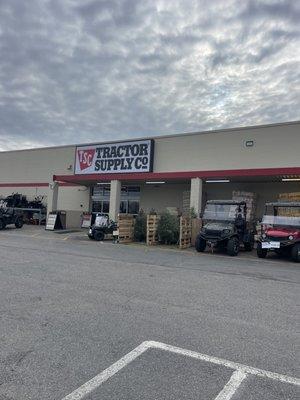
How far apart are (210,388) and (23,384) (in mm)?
1754

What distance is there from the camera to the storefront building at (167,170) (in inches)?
794

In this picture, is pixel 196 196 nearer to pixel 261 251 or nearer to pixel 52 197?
pixel 261 251

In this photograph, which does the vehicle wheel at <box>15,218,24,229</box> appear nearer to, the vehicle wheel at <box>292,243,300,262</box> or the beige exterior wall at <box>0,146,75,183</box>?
the beige exterior wall at <box>0,146,75,183</box>

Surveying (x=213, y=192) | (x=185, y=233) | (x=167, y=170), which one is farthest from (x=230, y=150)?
(x=185, y=233)

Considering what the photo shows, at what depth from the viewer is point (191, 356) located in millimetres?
4227

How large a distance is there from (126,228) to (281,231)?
8.03 metres

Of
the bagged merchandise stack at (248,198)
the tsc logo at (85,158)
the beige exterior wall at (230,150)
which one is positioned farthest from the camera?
the tsc logo at (85,158)

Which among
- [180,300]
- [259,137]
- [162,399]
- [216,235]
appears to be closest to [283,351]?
[162,399]

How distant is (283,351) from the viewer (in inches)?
178

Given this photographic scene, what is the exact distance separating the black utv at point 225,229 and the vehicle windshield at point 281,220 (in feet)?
3.61

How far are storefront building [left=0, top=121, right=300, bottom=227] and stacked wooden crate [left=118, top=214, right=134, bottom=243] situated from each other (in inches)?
145

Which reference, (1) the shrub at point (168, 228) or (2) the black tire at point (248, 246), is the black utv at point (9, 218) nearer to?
(1) the shrub at point (168, 228)

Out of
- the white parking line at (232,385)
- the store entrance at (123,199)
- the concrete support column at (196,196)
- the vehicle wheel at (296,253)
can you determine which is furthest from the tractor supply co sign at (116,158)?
the white parking line at (232,385)

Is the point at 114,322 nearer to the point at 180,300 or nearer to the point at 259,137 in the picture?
the point at 180,300
